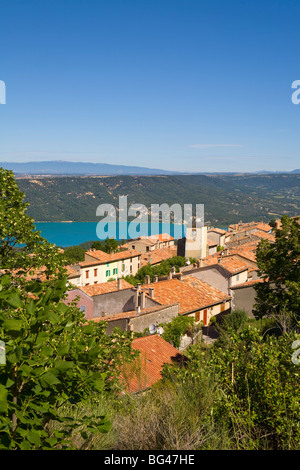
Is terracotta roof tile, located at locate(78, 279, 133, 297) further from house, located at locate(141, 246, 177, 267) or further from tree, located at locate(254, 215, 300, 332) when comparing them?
house, located at locate(141, 246, 177, 267)

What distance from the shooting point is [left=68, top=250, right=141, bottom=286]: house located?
1861 inches

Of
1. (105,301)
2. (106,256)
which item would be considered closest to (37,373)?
(105,301)

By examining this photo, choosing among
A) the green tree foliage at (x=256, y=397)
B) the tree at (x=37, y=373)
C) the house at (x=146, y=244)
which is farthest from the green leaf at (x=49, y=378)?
the house at (x=146, y=244)

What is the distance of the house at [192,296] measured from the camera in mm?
24891

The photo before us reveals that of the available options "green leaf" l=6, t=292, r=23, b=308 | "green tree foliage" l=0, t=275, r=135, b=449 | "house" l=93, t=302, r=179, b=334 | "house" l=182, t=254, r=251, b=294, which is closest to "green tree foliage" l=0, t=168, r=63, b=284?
"green tree foliage" l=0, t=275, r=135, b=449

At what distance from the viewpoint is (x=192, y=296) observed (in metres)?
27.0

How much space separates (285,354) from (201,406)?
1.27 meters

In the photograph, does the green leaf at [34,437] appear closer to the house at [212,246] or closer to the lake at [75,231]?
the house at [212,246]

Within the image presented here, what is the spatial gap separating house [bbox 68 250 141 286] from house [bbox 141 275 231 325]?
60.4ft

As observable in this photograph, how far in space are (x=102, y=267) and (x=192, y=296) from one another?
23893 millimetres

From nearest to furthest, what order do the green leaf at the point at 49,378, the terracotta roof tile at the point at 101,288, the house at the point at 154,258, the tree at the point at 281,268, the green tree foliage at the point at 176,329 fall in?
the green leaf at the point at 49,378, the tree at the point at 281,268, the green tree foliage at the point at 176,329, the terracotta roof tile at the point at 101,288, the house at the point at 154,258

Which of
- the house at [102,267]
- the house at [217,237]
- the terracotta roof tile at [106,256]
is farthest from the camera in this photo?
the house at [217,237]

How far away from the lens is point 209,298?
27.5 m

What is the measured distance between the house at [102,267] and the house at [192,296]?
18398 mm
